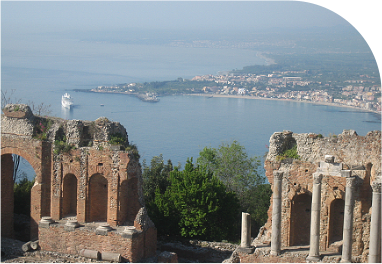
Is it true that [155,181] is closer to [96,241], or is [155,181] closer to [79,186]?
[79,186]

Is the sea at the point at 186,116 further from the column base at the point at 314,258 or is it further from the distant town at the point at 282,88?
the column base at the point at 314,258

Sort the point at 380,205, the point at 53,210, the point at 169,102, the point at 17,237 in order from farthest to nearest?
the point at 169,102 < the point at 17,237 < the point at 53,210 < the point at 380,205

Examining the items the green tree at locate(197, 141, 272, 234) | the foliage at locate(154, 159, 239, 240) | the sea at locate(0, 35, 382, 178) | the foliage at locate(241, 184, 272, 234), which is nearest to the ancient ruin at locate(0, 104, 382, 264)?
the foliage at locate(154, 159, 239, 240)

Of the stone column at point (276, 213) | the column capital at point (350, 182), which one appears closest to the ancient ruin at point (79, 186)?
the stone column at point (276, 213)

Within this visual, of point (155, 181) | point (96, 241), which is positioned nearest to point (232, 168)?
point (155, 181)

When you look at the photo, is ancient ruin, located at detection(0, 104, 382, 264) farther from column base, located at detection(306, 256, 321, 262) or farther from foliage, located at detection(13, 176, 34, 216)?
foliage, located at detection(13, 176, 34, 216)

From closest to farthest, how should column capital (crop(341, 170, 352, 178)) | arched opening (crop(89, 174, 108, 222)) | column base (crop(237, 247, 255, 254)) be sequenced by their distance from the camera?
1. column capital (crop(341, 170, 352, 178))
2. column base (crop(237, 247, 255, 254))
3. arched opening (crop(89, 174, 108, 222))

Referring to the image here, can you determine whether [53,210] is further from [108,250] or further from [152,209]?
[152,209]

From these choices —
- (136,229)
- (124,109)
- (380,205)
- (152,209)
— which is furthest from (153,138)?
(380,205)
